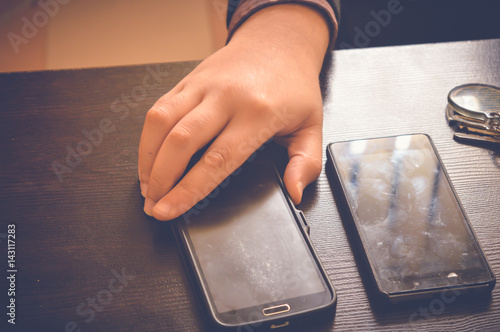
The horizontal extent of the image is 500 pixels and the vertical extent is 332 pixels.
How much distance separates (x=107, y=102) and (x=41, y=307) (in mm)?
363

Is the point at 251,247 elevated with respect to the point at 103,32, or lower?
elevated

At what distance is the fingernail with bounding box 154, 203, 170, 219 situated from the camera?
1.81 ft

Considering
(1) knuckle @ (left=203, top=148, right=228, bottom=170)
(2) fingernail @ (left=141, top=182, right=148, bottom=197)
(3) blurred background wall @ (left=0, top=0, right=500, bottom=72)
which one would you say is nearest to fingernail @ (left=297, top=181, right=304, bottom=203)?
(1) knuckle @ (left=203, top=148, right=228, bottom=170)

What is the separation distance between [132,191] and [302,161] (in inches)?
10.2

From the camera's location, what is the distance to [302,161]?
0.61 metres

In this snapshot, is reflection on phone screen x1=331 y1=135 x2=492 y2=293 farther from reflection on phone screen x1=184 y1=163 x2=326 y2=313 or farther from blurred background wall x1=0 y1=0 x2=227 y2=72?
blurred background wall x1=0 y1=0 x2=227 y2=72

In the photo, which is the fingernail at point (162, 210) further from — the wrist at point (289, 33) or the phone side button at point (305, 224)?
the wrist at point (289, 33)

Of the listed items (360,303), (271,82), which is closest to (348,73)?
(271,82)

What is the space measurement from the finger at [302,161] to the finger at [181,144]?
0.12 meters

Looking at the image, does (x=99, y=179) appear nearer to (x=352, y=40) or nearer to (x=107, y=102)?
(x=107, y=102)

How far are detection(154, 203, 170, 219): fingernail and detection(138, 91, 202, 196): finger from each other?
2.0 inches

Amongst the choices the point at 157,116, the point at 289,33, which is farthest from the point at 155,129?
the point at 289,33

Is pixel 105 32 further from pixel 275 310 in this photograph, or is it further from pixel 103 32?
pixel 275 310

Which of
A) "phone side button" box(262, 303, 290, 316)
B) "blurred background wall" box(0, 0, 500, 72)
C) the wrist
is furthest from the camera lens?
"blurred background wall" box(0, 0, 500, 72)
